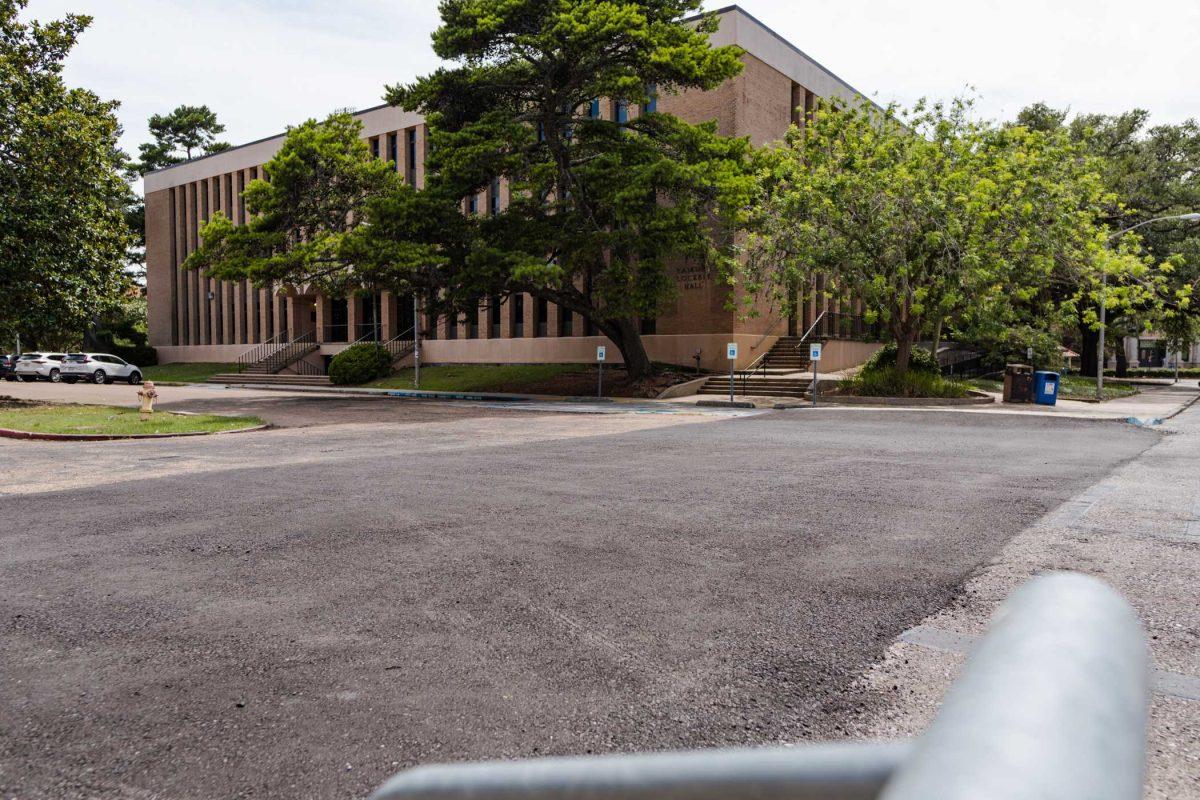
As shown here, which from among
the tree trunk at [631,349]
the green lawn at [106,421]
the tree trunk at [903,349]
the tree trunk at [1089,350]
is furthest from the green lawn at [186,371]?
the tree trunk at [1089,350]

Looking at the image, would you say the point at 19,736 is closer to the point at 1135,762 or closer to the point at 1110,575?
the point at 1135,762

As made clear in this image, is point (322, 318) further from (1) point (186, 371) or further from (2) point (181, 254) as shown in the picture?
(2) point (181, 254)

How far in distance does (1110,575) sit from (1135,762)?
5.90 m

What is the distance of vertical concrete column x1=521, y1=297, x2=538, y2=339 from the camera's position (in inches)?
1622

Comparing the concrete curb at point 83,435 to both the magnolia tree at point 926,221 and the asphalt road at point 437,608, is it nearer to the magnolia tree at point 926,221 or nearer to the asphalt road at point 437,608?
the asphalt road at point 437,608

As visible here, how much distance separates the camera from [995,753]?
52 cm

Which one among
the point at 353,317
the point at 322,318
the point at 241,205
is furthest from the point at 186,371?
the point at 353,317

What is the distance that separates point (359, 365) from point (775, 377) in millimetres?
21174

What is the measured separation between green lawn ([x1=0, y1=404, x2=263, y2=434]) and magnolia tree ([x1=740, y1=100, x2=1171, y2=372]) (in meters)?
17.3

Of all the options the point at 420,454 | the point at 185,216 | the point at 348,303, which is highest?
the point at 185,216

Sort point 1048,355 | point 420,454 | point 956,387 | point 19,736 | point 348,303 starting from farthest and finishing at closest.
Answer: point 348,303
point 1048,355
point 956,387
point 420,454
point 19,736

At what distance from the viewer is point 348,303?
48.8 meters

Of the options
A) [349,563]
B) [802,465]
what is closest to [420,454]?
[802,465]

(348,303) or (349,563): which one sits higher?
(348,303)
